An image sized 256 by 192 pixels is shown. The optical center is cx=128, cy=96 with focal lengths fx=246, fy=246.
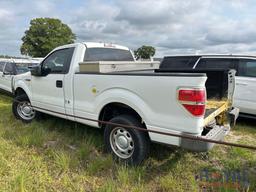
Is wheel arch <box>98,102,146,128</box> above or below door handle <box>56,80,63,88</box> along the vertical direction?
below

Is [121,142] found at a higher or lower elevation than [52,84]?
lower

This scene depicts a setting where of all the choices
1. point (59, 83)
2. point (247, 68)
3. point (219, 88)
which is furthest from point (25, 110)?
point (247, 68)

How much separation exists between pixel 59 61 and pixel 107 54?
0.98m

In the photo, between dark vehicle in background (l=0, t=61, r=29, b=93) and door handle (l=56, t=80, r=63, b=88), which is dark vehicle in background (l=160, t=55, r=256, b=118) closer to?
door handle (l=56, t=80, r=63, b=88)

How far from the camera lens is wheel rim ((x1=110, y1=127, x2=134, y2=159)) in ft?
Answer: 12.0

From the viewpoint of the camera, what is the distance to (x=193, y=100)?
287cm

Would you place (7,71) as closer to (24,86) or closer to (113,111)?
(24,86)

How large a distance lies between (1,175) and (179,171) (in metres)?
2.47

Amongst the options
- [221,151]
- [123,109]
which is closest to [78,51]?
[123,109]

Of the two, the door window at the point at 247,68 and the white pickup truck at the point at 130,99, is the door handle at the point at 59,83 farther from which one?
the door window at the point at 247,68

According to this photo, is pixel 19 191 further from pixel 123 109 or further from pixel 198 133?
pixel 198 133

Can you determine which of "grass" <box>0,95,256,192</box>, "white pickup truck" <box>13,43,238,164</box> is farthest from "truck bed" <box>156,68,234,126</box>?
"grass" <box>0,95,256,192</box>

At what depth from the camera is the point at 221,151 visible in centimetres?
426

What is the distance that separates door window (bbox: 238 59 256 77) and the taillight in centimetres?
356
